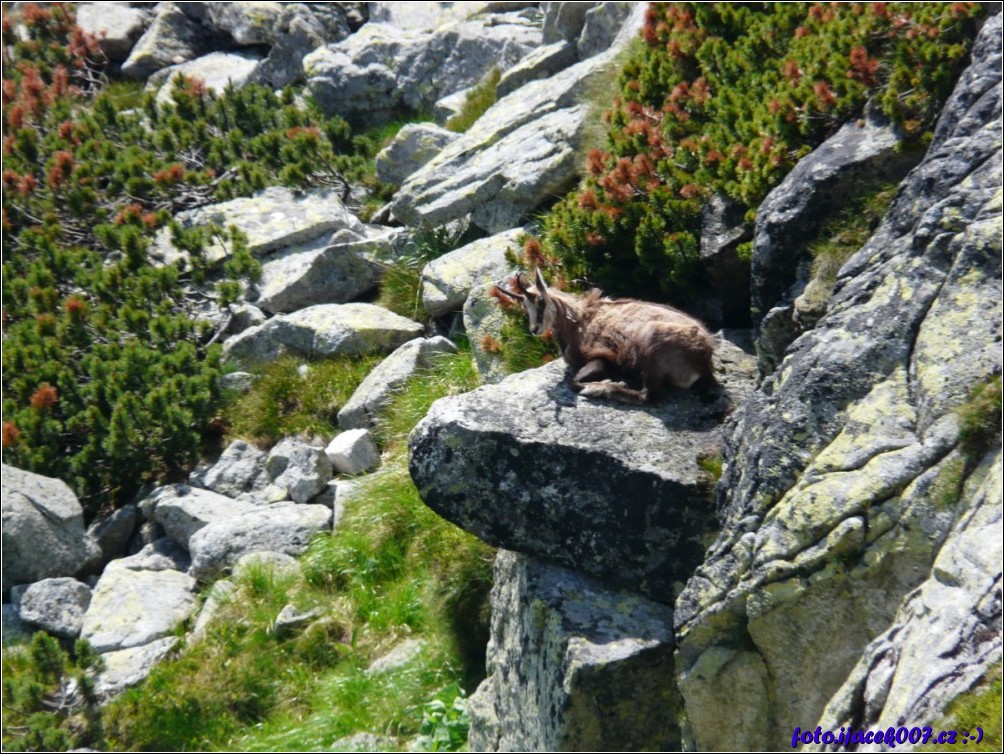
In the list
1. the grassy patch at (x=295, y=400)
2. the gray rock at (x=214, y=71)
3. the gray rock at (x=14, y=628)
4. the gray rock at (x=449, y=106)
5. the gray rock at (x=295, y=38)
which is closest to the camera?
the gray rock at (x=14, y=628)

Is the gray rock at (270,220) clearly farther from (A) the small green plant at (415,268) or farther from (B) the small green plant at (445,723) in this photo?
(B) the small green plant at (445,723)

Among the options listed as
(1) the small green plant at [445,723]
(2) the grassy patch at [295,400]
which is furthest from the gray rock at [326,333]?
(1) the small green plant at [445,723]

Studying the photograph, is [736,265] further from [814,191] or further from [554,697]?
[554,697]

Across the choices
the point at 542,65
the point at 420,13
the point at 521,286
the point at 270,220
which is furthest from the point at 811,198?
the point at 420,13

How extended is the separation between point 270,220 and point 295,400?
3722 millimetres

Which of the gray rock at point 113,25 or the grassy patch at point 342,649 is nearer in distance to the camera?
the grassy patch at point 342,649

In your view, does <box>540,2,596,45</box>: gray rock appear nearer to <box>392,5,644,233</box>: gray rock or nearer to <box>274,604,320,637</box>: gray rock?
<box>392,5,644,233</box>: gray rock

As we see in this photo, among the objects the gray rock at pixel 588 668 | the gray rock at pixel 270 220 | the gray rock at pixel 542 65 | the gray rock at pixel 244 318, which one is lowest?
the gray rock at pixel 244 318

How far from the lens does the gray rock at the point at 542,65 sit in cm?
1593

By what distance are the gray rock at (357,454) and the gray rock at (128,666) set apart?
240 centimetres

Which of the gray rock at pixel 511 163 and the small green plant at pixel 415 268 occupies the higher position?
the gray rock at pixel 511 163

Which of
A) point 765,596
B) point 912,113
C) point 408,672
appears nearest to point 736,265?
point 912,113

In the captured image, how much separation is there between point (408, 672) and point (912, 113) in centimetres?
569

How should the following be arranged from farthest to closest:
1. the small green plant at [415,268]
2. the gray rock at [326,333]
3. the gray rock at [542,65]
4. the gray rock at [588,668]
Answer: the gray rock at [542,65] < the small green plant at [415,268] < the gray rock at [326,333] < the gray rock at [588,668]
